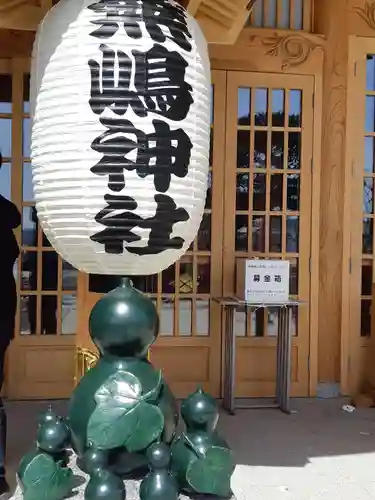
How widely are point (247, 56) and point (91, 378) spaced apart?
3.47 meters

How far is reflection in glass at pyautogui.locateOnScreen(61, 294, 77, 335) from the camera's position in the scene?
550 cm

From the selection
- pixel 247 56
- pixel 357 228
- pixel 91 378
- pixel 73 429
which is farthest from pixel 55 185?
pixel 357 228

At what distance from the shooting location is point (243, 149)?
18.7ft

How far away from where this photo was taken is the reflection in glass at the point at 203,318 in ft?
18.5

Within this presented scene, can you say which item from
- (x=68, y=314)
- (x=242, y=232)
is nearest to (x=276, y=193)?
(x=242, y=232)

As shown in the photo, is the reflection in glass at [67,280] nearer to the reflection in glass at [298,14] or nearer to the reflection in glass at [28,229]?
the reflection in glass at [28,229]

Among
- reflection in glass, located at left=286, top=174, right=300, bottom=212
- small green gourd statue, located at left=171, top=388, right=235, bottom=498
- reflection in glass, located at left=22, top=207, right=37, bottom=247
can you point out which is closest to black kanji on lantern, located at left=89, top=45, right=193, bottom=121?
small green gourd statue, located at left=171, top=388, right=235, bottom=498

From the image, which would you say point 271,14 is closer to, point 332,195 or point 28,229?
point 332,195

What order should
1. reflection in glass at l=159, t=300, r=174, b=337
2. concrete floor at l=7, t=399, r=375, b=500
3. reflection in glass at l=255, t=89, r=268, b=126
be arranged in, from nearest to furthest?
concrete floor at l=7, t=399, r=375, b=500 → reflection in glass at l=159, t=300, r=174, b=337 → reflection in glass at l=255, t=89, r=268, b=126

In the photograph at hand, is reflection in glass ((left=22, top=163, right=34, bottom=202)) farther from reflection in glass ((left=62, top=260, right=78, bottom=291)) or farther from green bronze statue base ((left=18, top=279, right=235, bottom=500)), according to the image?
green bronze statue base ((left=18, top=279, right=235, bottom=500))

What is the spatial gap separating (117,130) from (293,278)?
3147mm

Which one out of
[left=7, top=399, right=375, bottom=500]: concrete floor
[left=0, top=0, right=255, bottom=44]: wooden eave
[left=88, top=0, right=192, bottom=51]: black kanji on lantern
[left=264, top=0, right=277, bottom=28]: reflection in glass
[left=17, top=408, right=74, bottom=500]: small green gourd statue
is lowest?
[left=7, top=399, right=375, bottom=500]: concrete floor

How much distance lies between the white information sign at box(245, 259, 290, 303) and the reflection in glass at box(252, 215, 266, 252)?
0.43 meters

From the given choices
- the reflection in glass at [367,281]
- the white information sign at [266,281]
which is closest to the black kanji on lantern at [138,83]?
the white information sign at [266,281]
